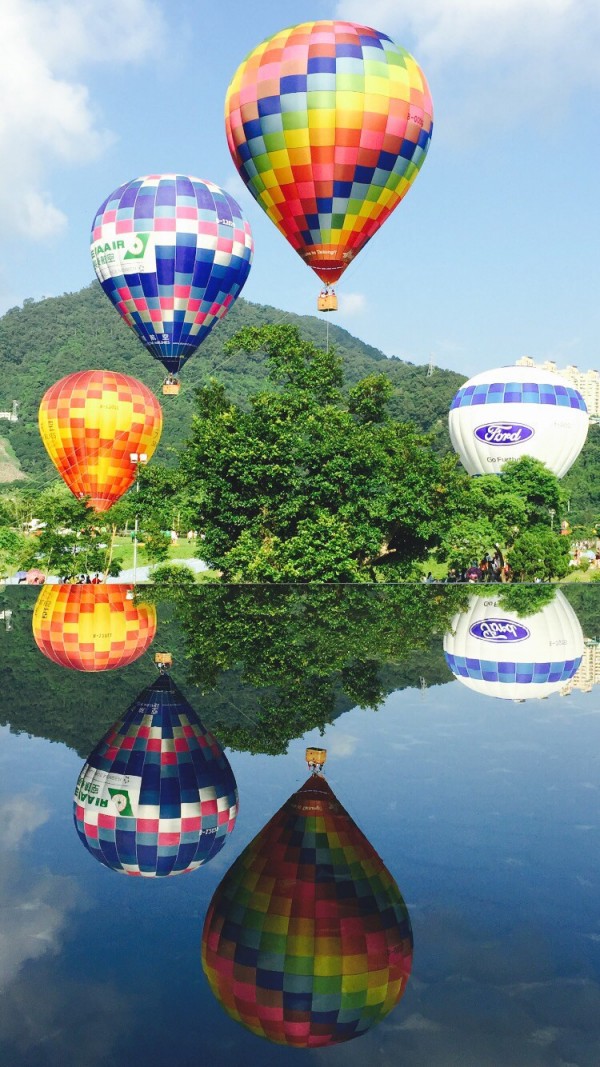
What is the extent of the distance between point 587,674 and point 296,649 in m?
3.50

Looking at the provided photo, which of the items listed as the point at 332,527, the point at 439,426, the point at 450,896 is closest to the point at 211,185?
the point at 332,527

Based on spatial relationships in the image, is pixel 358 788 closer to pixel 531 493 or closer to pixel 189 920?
pixel 189 920

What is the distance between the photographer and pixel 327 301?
22672mm

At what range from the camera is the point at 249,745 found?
8.24 meters

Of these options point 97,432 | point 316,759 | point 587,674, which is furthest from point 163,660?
point 97,432

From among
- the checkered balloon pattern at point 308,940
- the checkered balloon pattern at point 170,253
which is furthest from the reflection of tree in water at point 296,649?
the checkered balloon pattern at point 170,253

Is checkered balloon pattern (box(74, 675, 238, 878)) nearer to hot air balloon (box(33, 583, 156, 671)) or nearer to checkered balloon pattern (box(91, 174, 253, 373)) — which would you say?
hot air balloon (box(33, 583, 156, 671))

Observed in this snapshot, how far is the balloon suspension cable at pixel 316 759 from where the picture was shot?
7453mm

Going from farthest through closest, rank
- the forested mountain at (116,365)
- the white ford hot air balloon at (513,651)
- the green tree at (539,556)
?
the forested mountain at (116,365) → the green tree at (539,556) → the white ford hot air balloon at (513,651)

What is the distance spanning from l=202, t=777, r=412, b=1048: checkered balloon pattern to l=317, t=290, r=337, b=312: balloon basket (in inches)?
701

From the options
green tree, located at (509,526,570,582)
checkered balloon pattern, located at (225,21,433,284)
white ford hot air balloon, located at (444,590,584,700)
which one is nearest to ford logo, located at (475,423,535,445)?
green tree, located at (509,526,570,582)

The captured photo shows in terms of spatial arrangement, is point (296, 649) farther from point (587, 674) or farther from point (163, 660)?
point (587, 674)

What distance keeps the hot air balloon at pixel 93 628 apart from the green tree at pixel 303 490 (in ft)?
11.4

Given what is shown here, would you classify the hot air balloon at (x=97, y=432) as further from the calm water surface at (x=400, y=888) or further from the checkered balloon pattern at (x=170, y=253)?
the calm water surface at (x=400, y=888)
